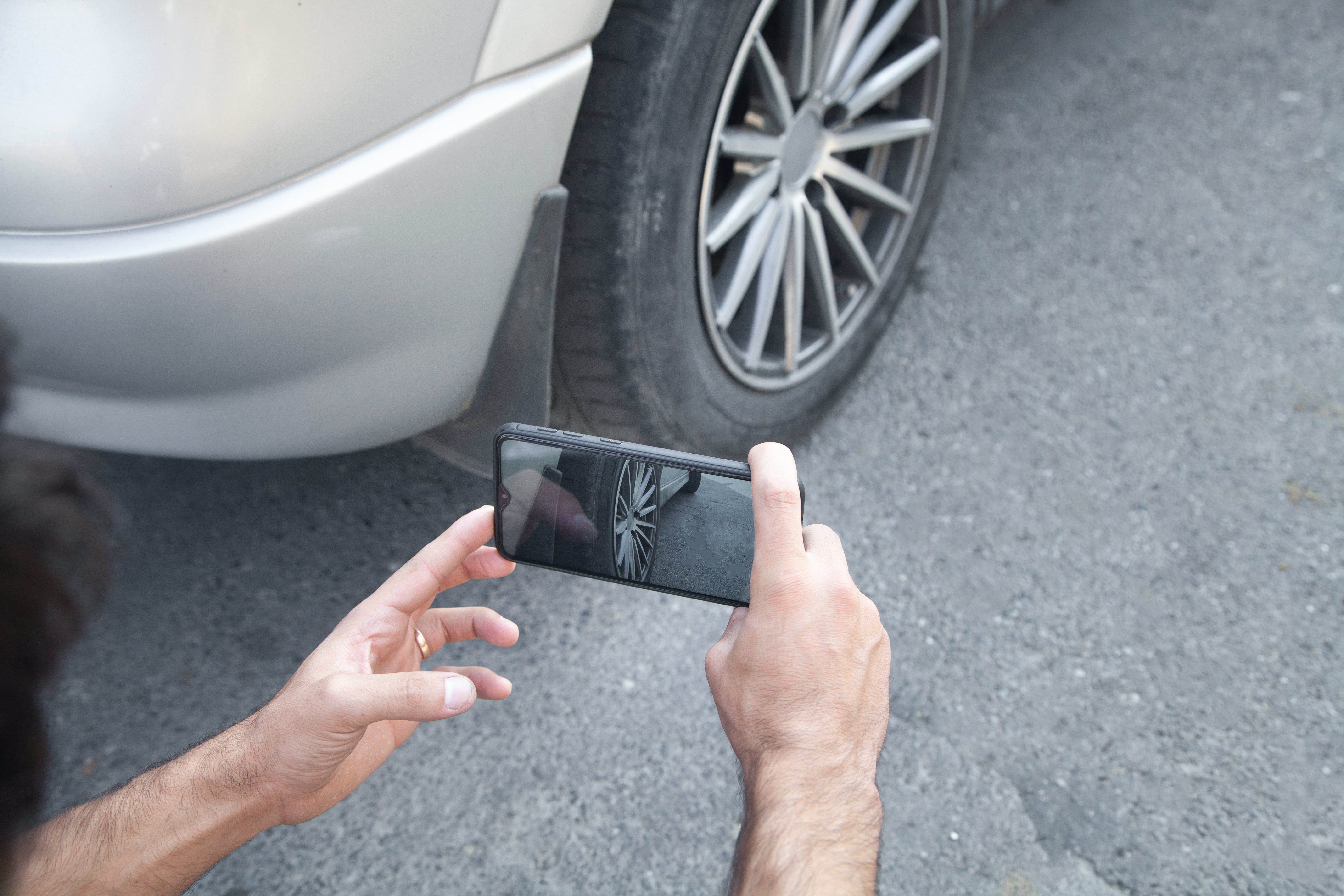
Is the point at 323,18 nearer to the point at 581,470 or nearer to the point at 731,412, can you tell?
the point at 581,470

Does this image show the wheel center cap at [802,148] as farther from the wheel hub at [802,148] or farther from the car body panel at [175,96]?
the car body panel at [175,96]

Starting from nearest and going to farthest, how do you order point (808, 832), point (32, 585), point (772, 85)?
point (32, 585) < point (808, 832) < point (772, 85)

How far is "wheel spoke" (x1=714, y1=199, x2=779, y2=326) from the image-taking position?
1.75 metres

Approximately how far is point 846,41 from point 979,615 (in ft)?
3.76

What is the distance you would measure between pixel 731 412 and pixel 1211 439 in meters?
1.18

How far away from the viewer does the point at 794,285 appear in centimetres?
188

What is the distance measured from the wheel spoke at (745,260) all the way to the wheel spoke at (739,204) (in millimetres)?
21

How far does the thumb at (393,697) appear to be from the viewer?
958 mm

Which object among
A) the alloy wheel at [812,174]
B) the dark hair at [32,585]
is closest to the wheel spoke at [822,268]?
the alloy wheel at [812,174]

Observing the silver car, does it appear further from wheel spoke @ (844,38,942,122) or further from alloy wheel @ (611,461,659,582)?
alloy wheel @ (611,461,659,582)

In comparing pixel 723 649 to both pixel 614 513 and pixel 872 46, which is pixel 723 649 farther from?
pixel 872 46

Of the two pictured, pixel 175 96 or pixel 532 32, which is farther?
pixel 532 32

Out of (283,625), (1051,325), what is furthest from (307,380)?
(1051,325)

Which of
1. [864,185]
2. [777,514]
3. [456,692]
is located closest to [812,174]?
[864,185]
